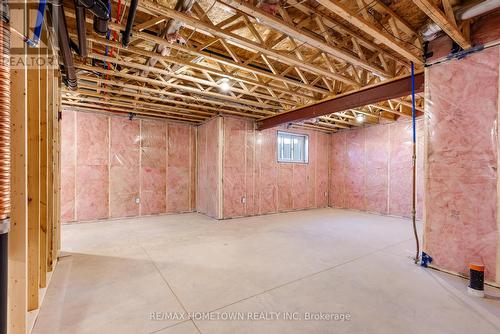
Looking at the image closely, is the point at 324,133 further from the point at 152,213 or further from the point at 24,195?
the point at 24,195

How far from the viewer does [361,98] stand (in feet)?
12.6

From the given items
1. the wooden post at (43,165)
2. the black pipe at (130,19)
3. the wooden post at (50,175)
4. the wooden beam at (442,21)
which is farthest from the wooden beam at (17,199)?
the wooden beam at (442,21)

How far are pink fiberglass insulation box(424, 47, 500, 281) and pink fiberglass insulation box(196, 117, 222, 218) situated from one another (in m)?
4.32

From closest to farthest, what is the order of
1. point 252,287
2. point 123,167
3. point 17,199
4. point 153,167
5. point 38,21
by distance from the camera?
point 17,199 → point 38,21 → point 252,287 → point 123,167 → point 153,167

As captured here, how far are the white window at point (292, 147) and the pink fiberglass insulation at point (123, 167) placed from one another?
269 centimetres

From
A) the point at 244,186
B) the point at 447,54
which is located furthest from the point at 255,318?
the point at 244,186

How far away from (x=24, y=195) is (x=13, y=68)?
0.78 metres

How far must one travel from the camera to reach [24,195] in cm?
145

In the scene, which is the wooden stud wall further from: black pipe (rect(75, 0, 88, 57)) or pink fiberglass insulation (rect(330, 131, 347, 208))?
pink fiberglass insulation (rect(330, 131, 347, 208))

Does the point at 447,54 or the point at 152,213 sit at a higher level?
the point at 447,54

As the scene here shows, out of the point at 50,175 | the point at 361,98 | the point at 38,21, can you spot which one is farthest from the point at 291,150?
the point at 38,21

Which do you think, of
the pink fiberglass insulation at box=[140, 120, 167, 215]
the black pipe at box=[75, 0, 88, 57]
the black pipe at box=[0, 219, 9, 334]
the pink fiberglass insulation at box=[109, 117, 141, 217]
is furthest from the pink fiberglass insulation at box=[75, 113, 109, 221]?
the black pipe at box=[0, 219, 9, 334]

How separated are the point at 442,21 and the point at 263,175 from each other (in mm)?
5055

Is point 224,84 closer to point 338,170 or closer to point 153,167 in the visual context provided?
point 153,167
